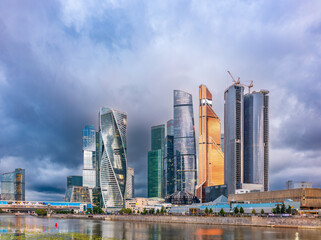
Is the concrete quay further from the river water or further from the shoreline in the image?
the river water

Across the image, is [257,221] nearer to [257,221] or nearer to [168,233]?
[257,221]

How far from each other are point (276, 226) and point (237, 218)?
2158cm

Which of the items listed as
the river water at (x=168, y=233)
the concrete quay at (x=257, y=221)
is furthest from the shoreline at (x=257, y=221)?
the river water at (x=168, y=233)

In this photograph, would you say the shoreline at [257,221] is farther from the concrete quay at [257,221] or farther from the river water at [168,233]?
the river water at [168,233]

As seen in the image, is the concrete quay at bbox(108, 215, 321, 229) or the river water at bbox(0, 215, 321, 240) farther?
the concrete quay at bbox(108, 215, 321, 229)

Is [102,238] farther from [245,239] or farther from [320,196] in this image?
[320,196]

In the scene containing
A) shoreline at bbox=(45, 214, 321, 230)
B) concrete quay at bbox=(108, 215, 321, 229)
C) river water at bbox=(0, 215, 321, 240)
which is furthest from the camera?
concrete quay at bbox=(108, 215, 321, 229)

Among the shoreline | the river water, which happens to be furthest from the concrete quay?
the river water

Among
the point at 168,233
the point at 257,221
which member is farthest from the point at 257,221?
the point at 168,233

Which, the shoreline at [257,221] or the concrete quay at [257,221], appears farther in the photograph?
the concrete quay at [257,221]

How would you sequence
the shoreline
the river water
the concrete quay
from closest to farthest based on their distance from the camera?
the river water < the shoreline < the concrete quay

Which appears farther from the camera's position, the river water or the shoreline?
the shoreline

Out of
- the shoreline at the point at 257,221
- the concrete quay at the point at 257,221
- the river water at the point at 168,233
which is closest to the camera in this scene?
the river water at the point at 168,233

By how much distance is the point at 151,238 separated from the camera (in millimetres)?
96562
